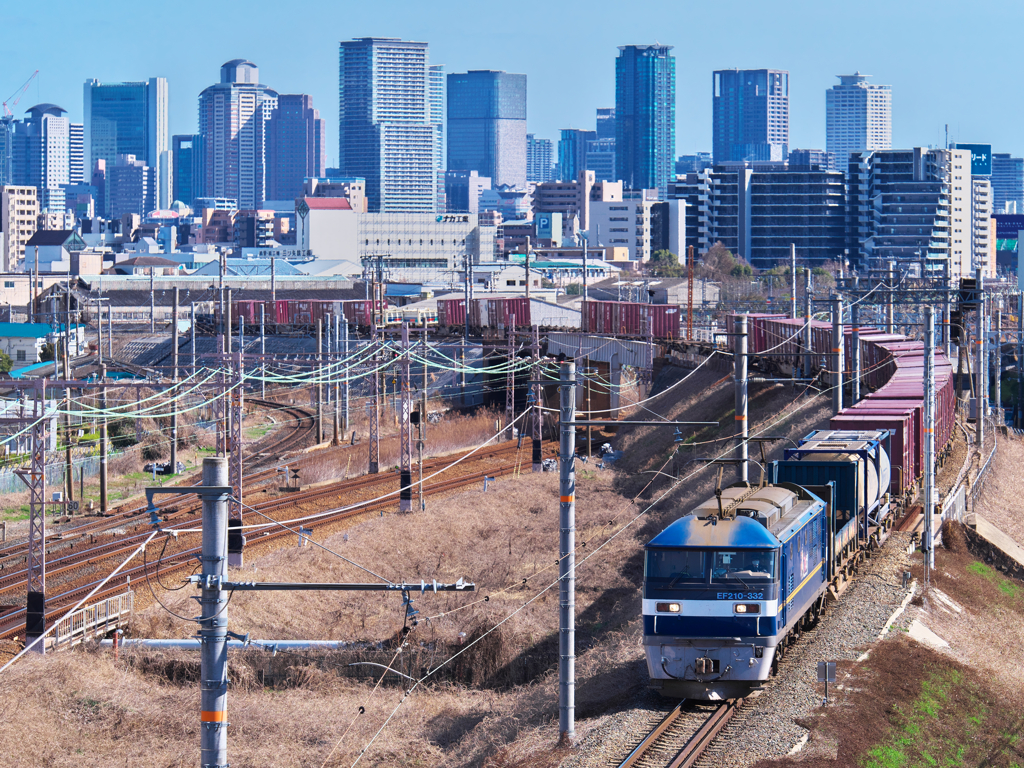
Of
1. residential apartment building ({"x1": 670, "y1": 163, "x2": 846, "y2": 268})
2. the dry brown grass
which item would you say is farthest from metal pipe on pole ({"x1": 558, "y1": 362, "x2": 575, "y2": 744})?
residential apartment building ({"x1": 670, "y1": 163, "x2": 846, "y2": 268})

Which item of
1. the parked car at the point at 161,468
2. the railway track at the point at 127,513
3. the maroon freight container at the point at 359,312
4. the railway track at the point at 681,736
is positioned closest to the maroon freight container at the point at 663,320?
the railway track at the point at 127,513

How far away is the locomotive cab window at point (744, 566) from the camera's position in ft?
57.6

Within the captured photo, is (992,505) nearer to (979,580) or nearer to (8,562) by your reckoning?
(979,580)

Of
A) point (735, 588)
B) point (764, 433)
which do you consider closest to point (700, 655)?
point (735, 588)

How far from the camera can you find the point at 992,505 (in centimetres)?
3891

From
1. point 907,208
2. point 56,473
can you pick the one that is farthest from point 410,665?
point 907,208

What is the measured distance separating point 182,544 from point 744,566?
22.0 m

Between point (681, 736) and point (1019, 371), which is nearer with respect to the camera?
point (681, 736)

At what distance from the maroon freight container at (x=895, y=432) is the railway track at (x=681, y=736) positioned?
14665 millimetres

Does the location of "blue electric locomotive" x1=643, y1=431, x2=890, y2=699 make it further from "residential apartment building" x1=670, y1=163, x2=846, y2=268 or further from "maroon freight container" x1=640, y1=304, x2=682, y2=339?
"residential apartment building" x1=670, y1=163, x2=846, y2=268

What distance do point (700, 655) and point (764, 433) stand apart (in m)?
28.6

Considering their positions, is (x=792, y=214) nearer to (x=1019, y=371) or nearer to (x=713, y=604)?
(x=1019, y=371)

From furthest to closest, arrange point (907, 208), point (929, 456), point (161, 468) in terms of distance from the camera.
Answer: point (907, 208), point (161, 468), point (929, 456)

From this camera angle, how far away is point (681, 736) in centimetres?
1686
